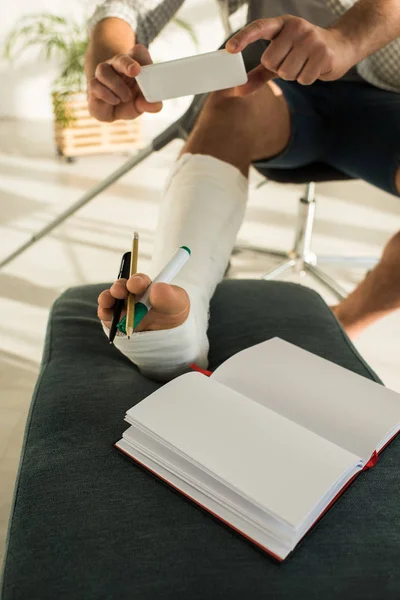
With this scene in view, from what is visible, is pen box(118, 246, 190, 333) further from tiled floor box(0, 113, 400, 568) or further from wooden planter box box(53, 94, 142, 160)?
wooden planter box box(53, 94, 142, 160)

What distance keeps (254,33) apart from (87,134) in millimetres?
2034

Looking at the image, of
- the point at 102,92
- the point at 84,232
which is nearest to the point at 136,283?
the point at 102,92

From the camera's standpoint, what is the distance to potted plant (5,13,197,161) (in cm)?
272

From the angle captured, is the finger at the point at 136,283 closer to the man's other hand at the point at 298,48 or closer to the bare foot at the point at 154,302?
the bare foot at the point at 154,302

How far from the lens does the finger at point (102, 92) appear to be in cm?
105

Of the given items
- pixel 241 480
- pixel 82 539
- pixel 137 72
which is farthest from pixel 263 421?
pixel 137 72

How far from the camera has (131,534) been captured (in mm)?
610

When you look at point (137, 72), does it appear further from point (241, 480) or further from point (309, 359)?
point (241, 480)

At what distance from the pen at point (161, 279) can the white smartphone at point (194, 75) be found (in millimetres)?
253

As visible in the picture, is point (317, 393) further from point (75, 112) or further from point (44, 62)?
point (44, 62)

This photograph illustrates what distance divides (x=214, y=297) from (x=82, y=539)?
0.56 metres

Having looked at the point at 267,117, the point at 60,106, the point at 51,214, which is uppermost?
the point at 267,117

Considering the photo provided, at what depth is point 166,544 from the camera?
0.60 m

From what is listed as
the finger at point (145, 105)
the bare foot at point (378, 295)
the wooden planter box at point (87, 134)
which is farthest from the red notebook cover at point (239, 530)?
→ the wooden planter box at point (87, 134)
